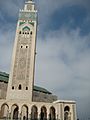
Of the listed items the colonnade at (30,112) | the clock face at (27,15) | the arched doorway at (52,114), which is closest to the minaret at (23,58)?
the clock face at (27,15)

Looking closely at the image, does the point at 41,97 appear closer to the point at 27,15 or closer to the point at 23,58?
the point at 23,58

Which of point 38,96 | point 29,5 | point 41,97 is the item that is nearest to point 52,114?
point 38,96

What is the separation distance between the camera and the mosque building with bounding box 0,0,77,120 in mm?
17708

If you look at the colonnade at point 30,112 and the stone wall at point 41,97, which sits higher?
the stone wall at point 41,97

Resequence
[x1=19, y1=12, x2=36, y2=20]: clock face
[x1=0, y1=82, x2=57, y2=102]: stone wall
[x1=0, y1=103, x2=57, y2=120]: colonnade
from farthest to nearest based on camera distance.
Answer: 1. [x1=19, y1=12, x2=36, y2=20]: clock face
2. [x1=0, y1=82, x2=57, y2=102]: stone wall
3. [x1=0, y1=103, x2=57, y2=120]: colonnade

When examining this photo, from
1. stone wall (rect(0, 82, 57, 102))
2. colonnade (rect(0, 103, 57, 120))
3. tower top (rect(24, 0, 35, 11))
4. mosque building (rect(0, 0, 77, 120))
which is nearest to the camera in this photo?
colonnade (rect(0, 103, 57, 120))

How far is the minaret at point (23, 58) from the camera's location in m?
19.2

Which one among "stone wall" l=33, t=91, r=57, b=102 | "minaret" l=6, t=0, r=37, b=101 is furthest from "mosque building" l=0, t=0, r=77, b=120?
"stone wall" l=33, t=91, r=57, b=102

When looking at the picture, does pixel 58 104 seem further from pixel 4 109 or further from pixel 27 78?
pixel 4 109

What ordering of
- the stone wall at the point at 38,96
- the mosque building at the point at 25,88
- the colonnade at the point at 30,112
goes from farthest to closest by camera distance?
1. the stone wall at the point at 38,96
2. the mosque building at the point at 25,88
3. the colonnade at the point at 30,112

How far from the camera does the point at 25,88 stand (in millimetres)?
19562

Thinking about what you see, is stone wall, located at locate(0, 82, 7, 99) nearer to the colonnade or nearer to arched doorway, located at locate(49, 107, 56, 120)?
the colonnade

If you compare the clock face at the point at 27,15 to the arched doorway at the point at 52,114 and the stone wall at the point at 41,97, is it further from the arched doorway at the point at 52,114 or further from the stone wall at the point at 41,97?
the arched doorway at the point at 52,114

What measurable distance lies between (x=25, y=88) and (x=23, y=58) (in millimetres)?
3726
